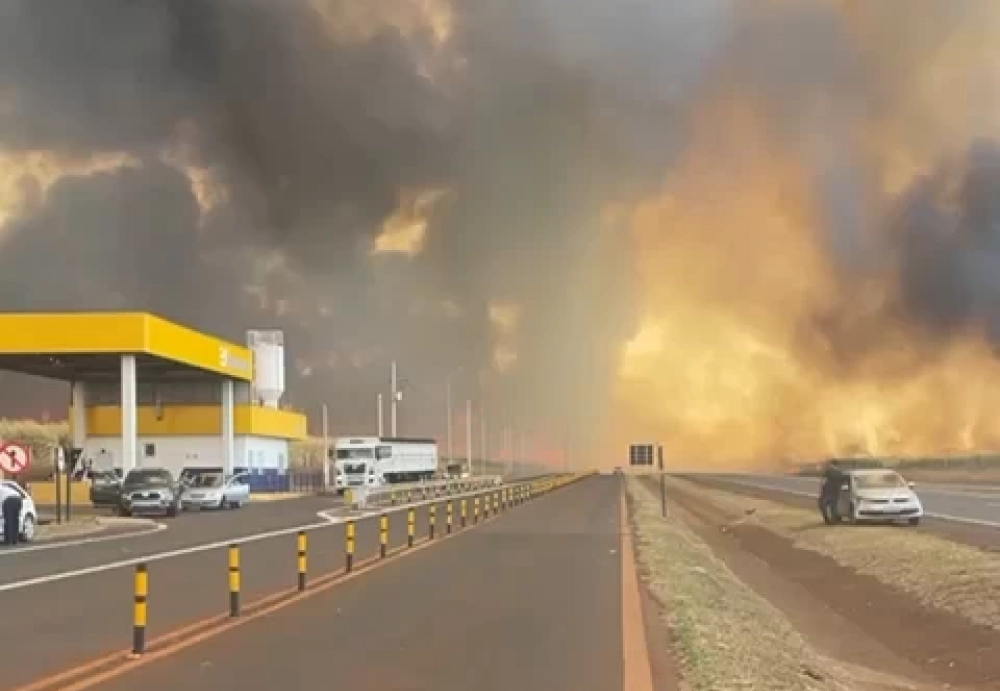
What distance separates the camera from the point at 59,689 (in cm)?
1149

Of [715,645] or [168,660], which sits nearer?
[168,660]

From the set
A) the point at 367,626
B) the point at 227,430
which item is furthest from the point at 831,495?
the point at 227,430

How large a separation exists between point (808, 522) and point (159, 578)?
28369 millimetres

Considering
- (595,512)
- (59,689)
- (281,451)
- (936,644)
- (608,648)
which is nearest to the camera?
(59,689)

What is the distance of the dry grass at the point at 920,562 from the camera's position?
2373 cm

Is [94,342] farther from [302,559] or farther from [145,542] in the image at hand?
[302,559]

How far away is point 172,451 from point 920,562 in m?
61.4

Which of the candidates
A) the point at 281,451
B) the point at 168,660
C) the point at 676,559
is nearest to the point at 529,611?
the point at 168,660

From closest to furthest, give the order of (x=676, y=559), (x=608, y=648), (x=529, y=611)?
1. (x=608, y=648)
2. (x=529, y=611)
3. (x=676, y=559)

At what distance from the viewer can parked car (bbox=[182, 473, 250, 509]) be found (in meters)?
58.3

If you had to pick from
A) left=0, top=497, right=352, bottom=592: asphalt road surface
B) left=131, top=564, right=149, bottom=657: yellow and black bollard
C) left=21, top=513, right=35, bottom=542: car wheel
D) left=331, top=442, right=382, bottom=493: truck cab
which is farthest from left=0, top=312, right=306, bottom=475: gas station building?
left=131, top=564, right=149, bottom=657: yellow and black bollard

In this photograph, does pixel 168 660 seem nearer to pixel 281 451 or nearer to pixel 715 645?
pixel 715 645

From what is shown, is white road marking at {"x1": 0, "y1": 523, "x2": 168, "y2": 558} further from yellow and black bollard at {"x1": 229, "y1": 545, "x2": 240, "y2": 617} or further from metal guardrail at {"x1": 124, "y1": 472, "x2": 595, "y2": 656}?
yellow and black bollard at {"x1": 229, "y1": 545, "x2": 240, "y2": 617}

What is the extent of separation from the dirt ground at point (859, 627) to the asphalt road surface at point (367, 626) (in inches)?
63.4
